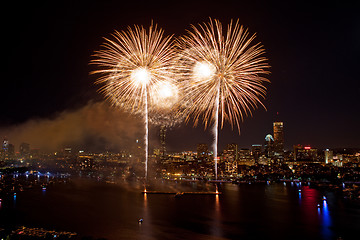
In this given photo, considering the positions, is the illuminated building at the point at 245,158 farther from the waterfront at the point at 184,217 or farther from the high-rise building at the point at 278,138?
the waterfront at the point at 184,217

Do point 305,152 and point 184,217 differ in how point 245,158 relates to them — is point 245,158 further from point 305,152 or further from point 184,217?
point 184,217

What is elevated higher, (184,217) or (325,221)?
(184,217)

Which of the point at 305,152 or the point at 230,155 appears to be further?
the point at 305,152

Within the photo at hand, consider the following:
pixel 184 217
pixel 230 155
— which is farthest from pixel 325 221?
pixel 230 155

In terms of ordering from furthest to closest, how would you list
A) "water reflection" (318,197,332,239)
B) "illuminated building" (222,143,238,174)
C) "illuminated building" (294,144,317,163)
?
"illuminated building" (294,144,317,163)
"illuminated building" (222,143,238,174)
"water reflection" (318,197,332,239)

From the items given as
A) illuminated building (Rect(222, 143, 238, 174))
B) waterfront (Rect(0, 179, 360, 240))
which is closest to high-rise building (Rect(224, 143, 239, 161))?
illuminated building (Rect(222, 143, 238, 174))

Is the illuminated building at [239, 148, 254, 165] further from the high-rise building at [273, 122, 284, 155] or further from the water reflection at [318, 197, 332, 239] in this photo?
the water reflection at [318, 197, 332, 239]

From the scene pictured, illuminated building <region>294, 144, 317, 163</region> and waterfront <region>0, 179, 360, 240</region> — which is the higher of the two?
illuminated building <region>294, 144, 317, 163</region>

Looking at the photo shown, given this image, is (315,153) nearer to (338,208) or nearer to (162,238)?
(338,208)
